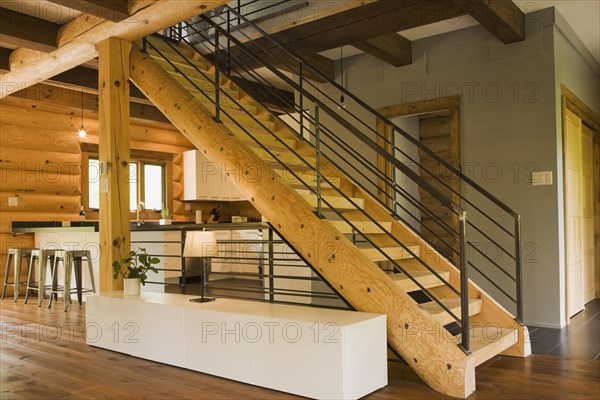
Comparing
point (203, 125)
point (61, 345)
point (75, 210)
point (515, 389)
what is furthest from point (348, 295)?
point (75, 210)

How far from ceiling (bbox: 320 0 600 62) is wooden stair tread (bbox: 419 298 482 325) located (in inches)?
112

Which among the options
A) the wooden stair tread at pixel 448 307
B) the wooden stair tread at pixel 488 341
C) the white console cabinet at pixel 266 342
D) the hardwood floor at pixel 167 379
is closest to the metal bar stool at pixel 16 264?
the hardwood floor at pixel 167 379

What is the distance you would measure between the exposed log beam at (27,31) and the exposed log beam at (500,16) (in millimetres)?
3531

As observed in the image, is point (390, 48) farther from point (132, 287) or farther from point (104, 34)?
point (132, 287)

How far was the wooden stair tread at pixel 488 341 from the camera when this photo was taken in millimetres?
3459

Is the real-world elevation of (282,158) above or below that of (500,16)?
below

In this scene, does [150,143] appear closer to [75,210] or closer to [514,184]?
[75,210]

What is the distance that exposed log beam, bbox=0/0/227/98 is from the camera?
3974 millimetres

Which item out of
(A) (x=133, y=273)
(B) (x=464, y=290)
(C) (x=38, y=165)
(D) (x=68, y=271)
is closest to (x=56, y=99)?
(C) (x=38, y=165)

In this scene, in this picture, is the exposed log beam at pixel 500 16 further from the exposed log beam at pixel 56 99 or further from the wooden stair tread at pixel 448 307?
the exposed log beam at pixel 56 99

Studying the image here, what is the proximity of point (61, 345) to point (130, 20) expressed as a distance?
2.67 meters

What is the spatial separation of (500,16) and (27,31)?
4104mm

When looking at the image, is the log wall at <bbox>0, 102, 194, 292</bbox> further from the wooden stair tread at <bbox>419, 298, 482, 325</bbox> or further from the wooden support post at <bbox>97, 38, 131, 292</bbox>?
the wooden stair tread at <bbox>419, 298, 482, 325</bbox>

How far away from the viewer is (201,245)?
12.6 ft
